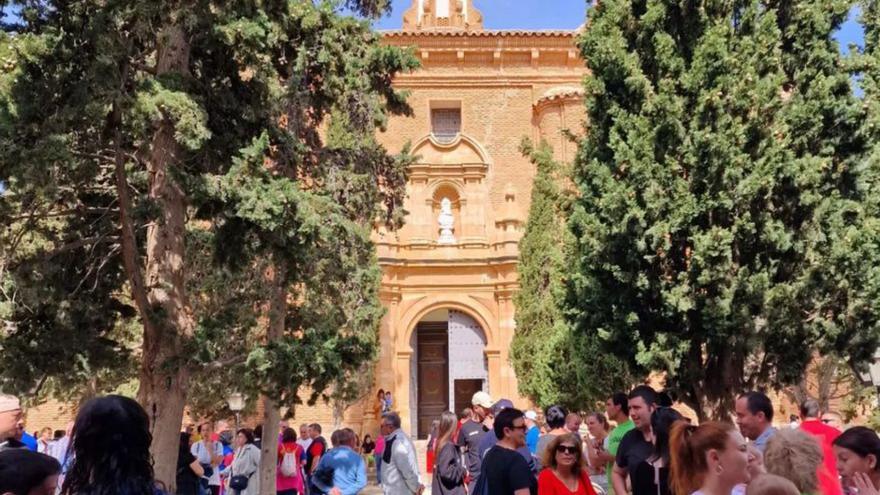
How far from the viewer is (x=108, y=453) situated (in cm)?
267

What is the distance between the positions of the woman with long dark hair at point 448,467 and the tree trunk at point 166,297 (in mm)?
3173

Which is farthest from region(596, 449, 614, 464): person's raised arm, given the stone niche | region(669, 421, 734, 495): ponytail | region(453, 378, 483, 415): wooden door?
region(453, 378, 483, 415): wooden door

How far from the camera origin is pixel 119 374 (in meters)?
14.6

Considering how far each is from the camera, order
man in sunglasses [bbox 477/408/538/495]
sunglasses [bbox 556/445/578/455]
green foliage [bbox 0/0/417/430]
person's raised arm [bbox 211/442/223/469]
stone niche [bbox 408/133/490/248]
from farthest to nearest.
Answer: stone niche [bbox 408/133/490/248] < person's raised arm [bbox 211/442/223/469] < green foliage [bbox 0/0/417/430] < sunglasses [bbox 556/445/578/455] < man in sunglasses [bbox 477/408/538/495]

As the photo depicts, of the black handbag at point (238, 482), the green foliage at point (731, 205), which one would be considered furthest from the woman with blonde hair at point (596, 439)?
the black handbag at point (238, 482)

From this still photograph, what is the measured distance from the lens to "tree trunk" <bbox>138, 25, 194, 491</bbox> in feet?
30.1

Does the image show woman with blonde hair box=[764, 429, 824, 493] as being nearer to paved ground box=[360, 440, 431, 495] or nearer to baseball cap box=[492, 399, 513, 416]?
baseball cap box=[492, 399, 513, 416]

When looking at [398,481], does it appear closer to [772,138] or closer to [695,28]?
[772,138]

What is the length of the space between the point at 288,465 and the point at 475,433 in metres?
2.42

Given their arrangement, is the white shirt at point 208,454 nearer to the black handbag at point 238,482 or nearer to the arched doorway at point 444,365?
the black handbag at point 238,482

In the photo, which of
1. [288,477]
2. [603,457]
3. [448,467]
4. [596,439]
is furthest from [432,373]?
[603,457]

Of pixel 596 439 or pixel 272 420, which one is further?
pixel 272 420

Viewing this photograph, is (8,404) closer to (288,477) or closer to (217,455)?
(288,477)

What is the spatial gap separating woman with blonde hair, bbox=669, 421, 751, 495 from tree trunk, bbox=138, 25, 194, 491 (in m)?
6.66
